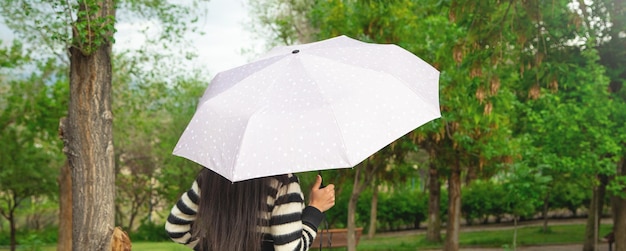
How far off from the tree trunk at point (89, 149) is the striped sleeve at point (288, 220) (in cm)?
647

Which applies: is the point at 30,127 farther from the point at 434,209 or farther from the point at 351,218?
the point at 434,209

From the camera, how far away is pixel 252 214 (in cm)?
299

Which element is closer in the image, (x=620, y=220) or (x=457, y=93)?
(x=457, y=93)

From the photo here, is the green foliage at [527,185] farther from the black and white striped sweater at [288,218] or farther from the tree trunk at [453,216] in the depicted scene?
the black and white striped sweater at [288,218]

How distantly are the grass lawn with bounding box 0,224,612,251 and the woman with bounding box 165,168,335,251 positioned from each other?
66.4 ft

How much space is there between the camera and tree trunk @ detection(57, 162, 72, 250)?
44.1 ft

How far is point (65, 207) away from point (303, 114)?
1148 cm

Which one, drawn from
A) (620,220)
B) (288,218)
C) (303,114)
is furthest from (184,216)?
(620,220)

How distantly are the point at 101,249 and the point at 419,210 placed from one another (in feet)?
78.0

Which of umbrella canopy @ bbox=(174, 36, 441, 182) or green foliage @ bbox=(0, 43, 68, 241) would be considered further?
green foliage @ bbox=(0, 43, 68, 241)

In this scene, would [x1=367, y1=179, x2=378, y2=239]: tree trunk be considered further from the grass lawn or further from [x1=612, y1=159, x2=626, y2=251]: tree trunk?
[x1=612, y1=159, x2=626, y2=251]: tree trunk

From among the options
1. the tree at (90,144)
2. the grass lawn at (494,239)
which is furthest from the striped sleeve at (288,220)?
the grass lawn at (494,239)

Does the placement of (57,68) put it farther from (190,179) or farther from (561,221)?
(561,221)

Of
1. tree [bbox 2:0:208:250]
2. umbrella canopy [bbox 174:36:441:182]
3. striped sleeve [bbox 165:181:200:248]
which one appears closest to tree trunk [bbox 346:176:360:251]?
tree [bbox 2:0:208:250]
